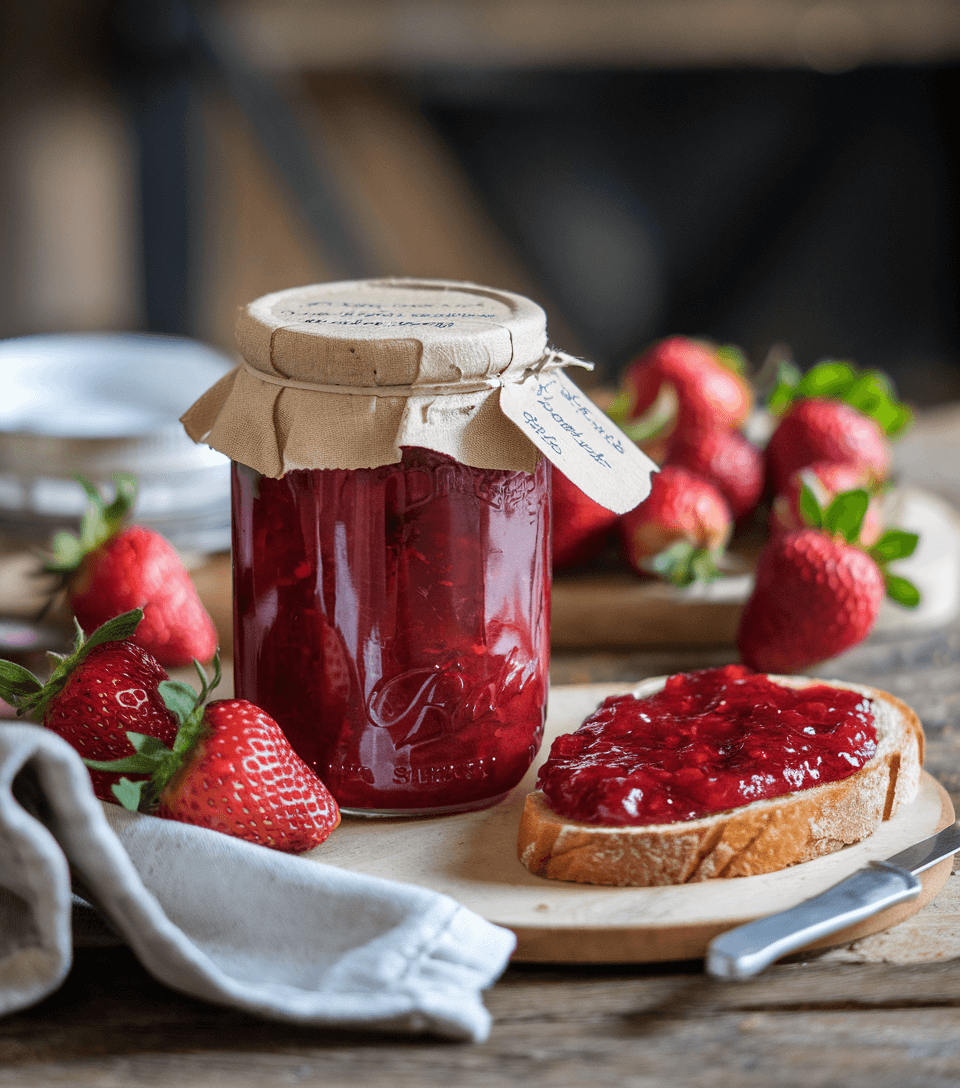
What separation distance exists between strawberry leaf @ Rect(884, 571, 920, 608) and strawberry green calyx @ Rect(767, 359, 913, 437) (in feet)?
1.68

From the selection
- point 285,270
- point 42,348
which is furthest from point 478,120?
point 42,348

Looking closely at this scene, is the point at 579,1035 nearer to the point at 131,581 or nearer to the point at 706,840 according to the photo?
the point at 706,840

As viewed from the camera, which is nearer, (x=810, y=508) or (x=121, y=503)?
(x=121, y=503)

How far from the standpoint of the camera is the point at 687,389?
2094mm

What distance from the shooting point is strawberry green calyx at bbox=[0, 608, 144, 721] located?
3.77ft

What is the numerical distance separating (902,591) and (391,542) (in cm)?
87

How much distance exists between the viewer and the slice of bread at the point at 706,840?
42.4 inches

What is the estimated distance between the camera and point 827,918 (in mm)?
977

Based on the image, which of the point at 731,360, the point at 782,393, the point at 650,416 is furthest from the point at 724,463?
the point at 731,360

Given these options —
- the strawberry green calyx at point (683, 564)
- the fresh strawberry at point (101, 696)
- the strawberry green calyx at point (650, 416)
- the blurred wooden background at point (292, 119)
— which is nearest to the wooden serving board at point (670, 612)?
the strawberry green calyx at point (683, 564)

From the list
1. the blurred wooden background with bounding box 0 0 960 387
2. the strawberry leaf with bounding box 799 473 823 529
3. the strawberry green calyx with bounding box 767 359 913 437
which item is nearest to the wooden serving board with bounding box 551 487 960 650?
the strawberry leaf with bounding box 799 473 823 529

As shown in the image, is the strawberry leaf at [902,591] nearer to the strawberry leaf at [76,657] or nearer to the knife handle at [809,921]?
the knife handle at [809,921]

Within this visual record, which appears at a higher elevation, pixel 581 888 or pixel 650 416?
pixel 650 416

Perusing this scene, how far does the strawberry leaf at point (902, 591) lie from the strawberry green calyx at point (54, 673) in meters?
1.02
